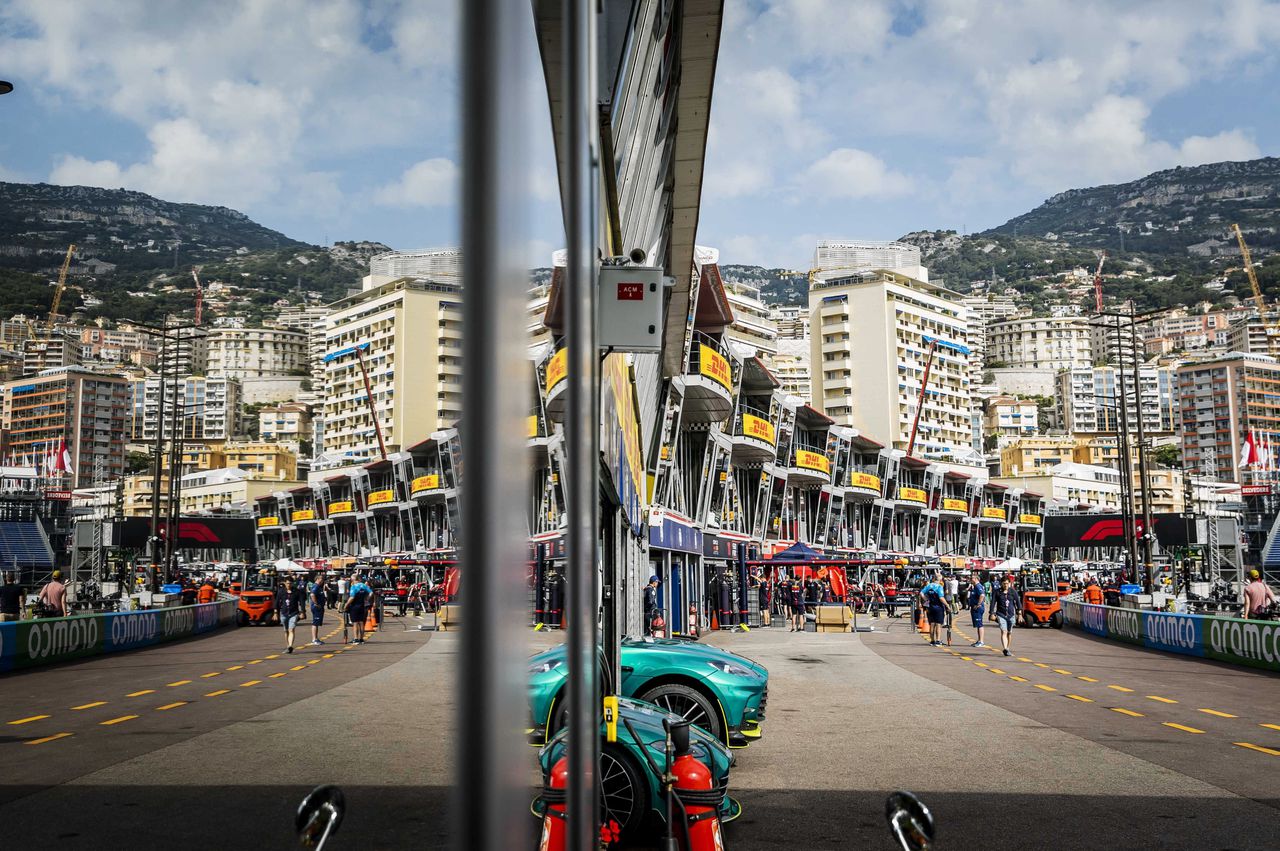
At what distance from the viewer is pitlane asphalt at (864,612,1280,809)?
10.1m

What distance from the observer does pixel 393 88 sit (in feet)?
5.10

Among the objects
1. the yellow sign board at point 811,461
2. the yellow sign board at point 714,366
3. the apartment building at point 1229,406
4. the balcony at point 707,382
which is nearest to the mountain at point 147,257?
the balcony at point 707,382

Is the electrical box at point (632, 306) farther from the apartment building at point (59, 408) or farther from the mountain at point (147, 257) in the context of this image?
the mountain at point (147, 257)

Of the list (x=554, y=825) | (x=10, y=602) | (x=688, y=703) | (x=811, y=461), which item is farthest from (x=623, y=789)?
(x=811, y=461)

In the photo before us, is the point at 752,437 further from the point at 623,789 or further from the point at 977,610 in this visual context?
the point at 623,789

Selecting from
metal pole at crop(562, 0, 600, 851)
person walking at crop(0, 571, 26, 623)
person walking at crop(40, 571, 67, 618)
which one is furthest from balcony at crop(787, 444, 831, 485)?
metal pole at crop(562, 0, 600, 851)

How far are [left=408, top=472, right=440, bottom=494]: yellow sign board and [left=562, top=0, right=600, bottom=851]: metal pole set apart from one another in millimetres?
243

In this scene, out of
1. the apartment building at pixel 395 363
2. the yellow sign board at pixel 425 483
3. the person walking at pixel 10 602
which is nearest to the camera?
the apartment building at pixel 395 363

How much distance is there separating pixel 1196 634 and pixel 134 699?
2021 centimetres

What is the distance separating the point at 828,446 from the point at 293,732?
58.3 m

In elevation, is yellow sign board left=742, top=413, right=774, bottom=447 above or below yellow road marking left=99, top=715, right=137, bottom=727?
above

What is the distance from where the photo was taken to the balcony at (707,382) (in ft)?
115

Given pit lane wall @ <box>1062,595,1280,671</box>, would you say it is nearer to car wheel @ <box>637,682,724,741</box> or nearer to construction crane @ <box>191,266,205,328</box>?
car wheel @ <box>637,682,724,741</box>

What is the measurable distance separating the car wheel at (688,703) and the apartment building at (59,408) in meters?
5.90
